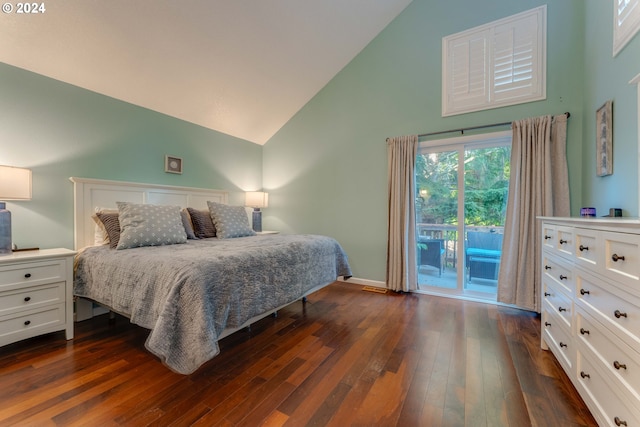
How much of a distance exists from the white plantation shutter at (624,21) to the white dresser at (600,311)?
1.32 meters

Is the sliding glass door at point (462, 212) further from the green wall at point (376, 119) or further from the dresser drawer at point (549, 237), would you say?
the dresser drawer at point (549, 237)

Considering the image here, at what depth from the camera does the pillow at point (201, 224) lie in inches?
119

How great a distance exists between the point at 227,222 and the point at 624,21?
366 centimetres

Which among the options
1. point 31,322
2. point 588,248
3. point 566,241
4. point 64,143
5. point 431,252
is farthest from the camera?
point 431,252

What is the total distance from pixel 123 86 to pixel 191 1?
110 centimetres

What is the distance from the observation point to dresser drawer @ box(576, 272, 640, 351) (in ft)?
3.21

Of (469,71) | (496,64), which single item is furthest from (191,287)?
(496,64)

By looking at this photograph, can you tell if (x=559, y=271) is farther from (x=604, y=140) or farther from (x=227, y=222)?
(x=227, y=222)

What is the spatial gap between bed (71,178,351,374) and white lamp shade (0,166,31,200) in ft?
1.57

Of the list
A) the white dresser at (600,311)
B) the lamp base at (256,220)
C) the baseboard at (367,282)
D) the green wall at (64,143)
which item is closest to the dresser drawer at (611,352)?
the white dresser at (600,311)

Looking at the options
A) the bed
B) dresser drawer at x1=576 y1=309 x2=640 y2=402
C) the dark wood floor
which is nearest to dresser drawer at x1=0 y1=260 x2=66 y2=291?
the bed

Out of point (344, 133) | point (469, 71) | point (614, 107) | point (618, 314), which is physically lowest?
point (618, 314)

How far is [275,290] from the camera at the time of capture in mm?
2035

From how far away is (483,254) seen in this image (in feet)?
10.4
